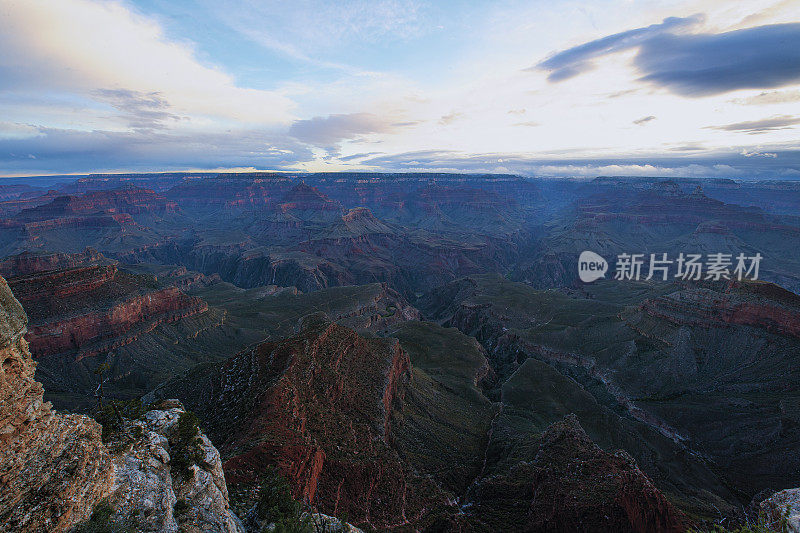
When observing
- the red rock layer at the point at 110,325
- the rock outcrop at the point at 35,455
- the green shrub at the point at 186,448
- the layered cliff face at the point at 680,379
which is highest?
the rock outcrop at the point at 35,455

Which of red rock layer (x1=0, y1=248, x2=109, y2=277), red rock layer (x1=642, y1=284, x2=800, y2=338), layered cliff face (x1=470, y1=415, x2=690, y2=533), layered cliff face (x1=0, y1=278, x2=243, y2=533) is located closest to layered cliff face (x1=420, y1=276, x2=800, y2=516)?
red rock layer (x1=642, y1=284, x2=800, y2=338)

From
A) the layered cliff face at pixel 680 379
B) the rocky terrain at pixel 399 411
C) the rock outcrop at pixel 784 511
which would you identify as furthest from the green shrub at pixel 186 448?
the layered cliff face at pixel 680 379

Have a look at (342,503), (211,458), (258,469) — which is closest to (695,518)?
(342,503)

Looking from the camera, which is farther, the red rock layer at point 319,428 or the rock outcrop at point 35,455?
the red rock layer at point 319,428

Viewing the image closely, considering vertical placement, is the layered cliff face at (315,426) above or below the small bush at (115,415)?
below

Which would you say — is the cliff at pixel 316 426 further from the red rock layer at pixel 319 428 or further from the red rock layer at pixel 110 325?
the red rock layer at pixel 110 325

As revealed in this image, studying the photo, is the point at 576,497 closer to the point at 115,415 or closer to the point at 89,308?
the point at 115,415

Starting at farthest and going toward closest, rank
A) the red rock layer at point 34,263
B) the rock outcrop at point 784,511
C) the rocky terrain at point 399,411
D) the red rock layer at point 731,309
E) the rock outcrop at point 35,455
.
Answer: the red rock layer at point 34,263 → the red rock layer at point 731,309 → the rock outcrop at point 784,511 → the rocky terrain at point 399,411 → the rock outcrop at point 35,455

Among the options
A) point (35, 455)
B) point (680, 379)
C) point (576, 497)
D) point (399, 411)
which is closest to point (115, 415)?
point (35, 455)

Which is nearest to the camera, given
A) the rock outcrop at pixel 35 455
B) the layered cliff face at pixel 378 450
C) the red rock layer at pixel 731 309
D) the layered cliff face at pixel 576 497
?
the rock outcrop at pixel 35 455

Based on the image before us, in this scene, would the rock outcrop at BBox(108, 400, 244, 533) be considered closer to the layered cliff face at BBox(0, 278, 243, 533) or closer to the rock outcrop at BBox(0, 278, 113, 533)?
the layered cliff face at BBox(0, 278, 243, 533)
